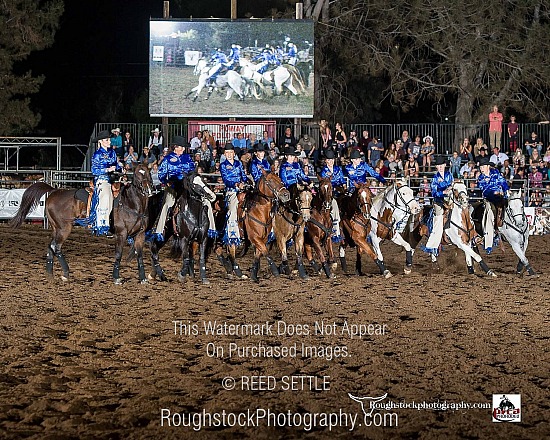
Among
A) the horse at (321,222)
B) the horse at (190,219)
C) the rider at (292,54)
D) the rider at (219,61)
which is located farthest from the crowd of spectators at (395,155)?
the horse at (190,219)

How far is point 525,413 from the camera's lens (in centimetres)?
669

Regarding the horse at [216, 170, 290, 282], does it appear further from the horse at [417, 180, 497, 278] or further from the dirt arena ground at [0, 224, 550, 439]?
the horse at [417, 180, 497, 278]

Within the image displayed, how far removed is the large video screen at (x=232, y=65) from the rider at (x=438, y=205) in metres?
13.7

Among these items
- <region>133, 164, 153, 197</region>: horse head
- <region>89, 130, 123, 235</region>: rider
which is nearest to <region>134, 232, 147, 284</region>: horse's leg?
<region>89, 130, 123, 235</region>: rider

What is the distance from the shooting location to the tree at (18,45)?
36094 mm

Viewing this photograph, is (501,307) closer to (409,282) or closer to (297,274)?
(409,282)

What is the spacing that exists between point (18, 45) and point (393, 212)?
25.5 metres

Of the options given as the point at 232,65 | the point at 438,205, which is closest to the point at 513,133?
the point at 232,65

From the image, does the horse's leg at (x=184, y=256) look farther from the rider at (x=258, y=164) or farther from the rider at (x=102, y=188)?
the rider at (x=258, y=164)

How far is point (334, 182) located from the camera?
15.6 metres

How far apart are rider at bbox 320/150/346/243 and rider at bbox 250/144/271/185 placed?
100 cm

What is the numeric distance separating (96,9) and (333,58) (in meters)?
23.6

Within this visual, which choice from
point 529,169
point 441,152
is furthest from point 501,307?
point 441,152

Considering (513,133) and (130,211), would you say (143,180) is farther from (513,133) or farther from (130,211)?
(513,133)
